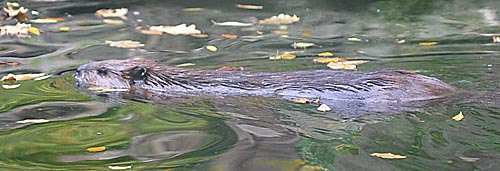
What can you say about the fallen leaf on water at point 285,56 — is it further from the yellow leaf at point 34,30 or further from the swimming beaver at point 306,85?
the yellow leaf at point 34,30

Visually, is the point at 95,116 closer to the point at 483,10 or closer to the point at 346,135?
the point at 346,135

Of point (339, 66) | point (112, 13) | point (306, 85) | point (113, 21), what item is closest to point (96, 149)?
point (306, 85)

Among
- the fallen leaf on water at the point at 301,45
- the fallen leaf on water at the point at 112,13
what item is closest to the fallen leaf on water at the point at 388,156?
the fallen leaf on water at the point at 301,45

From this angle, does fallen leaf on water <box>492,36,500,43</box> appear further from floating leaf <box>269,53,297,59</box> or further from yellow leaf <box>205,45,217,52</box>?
yellow leaf <box>205,45,217,52</box>

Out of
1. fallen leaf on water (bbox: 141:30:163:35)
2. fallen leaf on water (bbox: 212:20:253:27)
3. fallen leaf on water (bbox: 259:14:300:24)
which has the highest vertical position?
fallen leaf on water (bbox: 259:14:300:24)

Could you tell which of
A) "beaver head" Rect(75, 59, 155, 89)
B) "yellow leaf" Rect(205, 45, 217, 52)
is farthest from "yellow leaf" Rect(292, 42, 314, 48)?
"beaver head" Rect(75, 59, 155, 89)

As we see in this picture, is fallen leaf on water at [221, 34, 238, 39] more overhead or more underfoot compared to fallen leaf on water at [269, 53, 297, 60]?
more overhead

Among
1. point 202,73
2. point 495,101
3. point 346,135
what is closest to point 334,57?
point 202,73

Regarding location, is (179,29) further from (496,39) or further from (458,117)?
(458,117)
